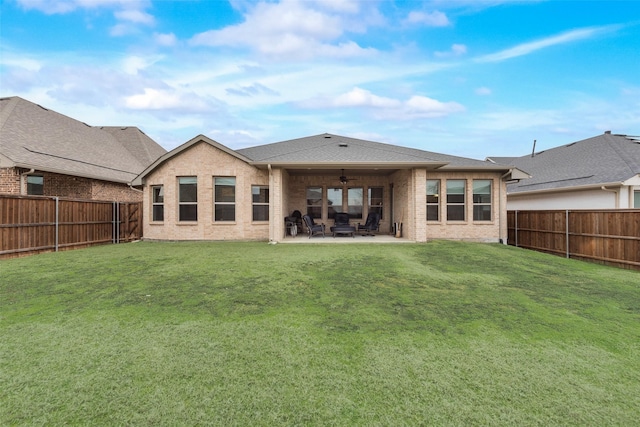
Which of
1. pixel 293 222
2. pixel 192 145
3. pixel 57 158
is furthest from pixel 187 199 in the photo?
pixel 57 158

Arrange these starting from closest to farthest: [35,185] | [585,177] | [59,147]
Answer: [35,185] → [585,177] → [59,147]

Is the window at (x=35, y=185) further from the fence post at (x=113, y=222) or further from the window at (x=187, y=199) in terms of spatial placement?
the window at (x=187, y=199)

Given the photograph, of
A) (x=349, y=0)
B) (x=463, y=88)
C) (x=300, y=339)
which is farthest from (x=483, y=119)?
(x=300, y=339)

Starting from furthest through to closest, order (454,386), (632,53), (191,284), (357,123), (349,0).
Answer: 1. (357,123)
2. (632,53)
3. (349,0)
4. (191,284)
5. (454,386)

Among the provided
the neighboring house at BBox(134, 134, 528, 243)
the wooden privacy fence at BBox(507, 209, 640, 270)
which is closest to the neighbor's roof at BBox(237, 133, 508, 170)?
the neighboring house at BBox(134, 134, 528, 243)

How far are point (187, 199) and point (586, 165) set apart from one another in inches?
742

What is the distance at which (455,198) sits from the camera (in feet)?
43.0

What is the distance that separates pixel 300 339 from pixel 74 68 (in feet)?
88.1

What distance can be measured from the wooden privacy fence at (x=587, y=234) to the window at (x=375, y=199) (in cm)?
621

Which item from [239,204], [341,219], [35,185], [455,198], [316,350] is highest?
[35,185]

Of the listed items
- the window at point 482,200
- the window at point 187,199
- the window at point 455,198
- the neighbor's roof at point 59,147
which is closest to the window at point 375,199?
the window at point 455,198

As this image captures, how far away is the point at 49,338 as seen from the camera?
3311mm

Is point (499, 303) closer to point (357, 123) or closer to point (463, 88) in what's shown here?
point (463, 88)

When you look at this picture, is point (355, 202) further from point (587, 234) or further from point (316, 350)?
point (316, 350)
